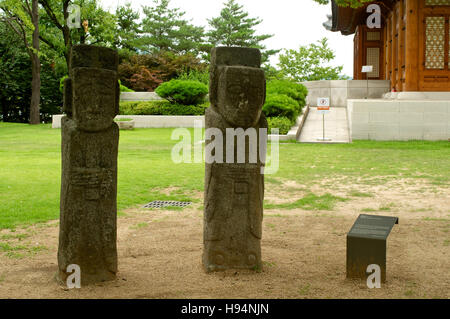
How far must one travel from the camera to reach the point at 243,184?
505 cm

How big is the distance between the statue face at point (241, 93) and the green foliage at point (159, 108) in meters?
21.2

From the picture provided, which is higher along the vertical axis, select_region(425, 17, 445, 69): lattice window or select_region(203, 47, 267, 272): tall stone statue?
select_region(425, 17, 445, 69): lattice window

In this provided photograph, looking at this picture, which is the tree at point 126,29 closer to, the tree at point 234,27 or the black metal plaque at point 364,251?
the tree at point 234,27

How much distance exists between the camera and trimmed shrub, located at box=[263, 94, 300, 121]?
1991cm

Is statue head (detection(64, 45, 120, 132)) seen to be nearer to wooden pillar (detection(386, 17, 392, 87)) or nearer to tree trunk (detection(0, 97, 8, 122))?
wooden pillar (detection(386, 17, 392, 87))

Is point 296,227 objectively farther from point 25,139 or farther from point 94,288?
point 25,139

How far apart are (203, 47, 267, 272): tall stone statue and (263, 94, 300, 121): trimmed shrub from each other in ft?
48.7

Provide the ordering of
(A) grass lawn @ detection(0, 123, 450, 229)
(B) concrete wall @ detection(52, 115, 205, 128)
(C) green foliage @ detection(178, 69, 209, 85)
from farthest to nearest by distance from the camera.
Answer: (C) green foliage @ detection(178, 69, 209, 85) < (B) concrete wall @ detection(52, 115, 205, 128) < (A) grass lawn @ detection(0, 123, 450, 229)

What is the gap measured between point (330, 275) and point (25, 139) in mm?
17128

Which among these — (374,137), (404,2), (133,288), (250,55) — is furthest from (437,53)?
(133,288)

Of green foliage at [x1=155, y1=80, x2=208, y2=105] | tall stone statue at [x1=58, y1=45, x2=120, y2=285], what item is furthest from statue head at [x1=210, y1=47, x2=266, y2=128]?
green foliage at [x1=155, y1=80, x2=208, y2=105]

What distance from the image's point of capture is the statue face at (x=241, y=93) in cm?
487

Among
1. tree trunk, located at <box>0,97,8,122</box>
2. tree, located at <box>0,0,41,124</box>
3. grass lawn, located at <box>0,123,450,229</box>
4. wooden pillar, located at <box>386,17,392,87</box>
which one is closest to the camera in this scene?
grass lawn, located at <box>0,123,450,229</box>

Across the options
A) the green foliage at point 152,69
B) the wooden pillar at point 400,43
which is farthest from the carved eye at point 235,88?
the green foliage at point 152,69
